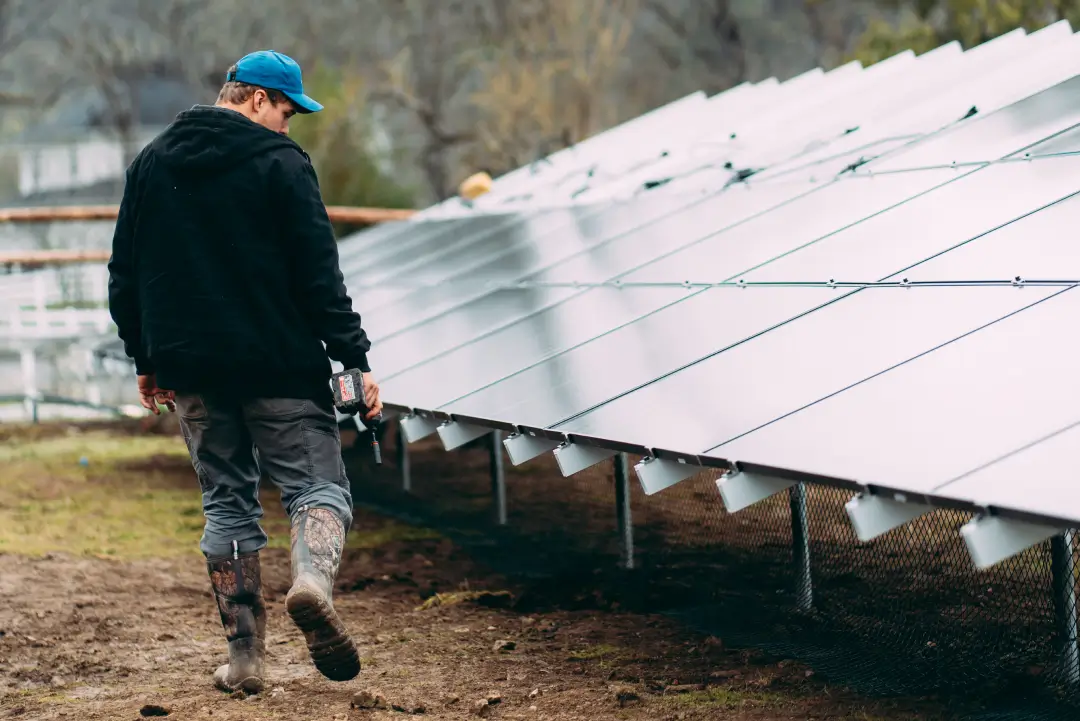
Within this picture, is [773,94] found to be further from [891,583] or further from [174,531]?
[891,583]

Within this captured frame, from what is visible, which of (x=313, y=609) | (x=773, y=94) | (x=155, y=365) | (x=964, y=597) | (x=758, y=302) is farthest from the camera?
(x=773, y=94)

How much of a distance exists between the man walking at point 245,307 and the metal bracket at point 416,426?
2.22 m

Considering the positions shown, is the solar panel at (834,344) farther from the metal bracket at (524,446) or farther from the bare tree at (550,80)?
the bare tree at (550,80)

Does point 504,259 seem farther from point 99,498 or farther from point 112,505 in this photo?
point 99,498

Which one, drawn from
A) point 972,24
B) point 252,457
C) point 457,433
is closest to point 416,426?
point 457,433

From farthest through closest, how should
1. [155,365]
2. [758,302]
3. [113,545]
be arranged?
[113,545], [758,302], [155,365]

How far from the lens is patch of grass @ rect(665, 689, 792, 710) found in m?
4.77

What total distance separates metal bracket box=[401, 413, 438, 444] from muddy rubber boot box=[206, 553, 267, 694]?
2209 mm

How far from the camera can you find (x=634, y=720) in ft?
15.1

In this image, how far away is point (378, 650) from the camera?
5.73 m

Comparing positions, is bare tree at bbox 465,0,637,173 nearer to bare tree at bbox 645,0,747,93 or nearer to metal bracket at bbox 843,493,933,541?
bare tree at bbox 645,0,747,93

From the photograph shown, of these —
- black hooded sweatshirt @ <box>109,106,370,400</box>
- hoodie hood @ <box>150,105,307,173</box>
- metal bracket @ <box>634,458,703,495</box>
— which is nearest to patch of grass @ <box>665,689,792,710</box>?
metal bracket @ <box>634,458,703,495</box>

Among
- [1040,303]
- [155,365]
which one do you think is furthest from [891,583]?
[155,365]

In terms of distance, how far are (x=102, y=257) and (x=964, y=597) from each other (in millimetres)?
14053
